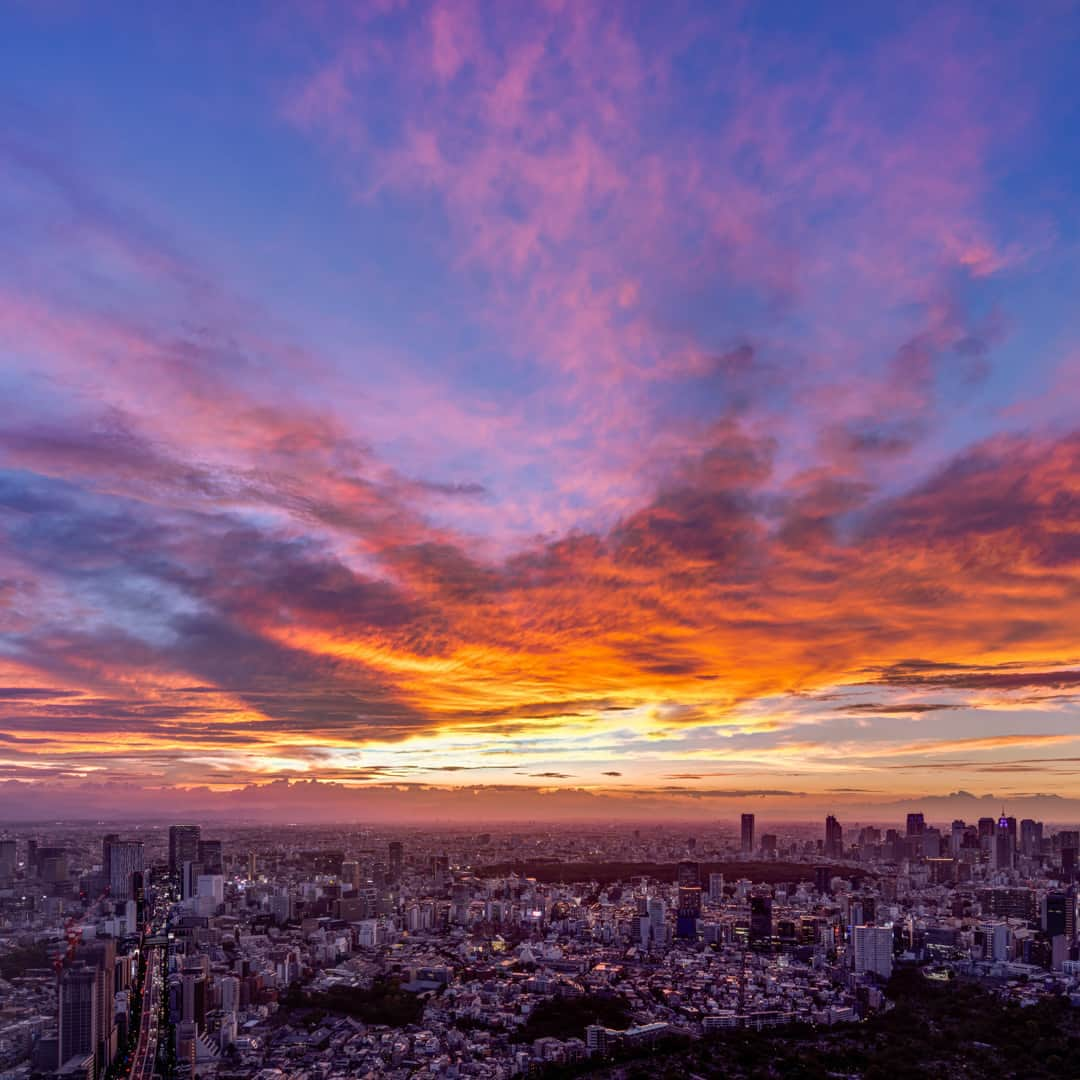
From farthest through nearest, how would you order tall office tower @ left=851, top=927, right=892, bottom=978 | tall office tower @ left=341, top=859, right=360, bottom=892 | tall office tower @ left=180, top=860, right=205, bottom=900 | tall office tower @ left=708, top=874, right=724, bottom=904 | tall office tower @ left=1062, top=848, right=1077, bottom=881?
1. tall office tower @ left=1062, top=848, right=1077, bottom=881
2. tall office tower @ left=708, top=874, right=724, bottom=904
3. tall office tower @ left=341, top=859, right=360, bottom=892
4. tall office tower @ left=180, top=860, right=205, bottom=900
5. tall office tower @ left=851, top=927, right=892, bottom=978

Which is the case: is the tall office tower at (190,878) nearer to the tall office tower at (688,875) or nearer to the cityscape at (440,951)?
the cityscape at (440,951)

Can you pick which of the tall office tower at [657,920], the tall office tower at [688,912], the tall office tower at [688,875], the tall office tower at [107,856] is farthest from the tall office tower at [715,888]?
the tall office tower at [107,856]

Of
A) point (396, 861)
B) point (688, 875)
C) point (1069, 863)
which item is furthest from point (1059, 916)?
point (396, 861)

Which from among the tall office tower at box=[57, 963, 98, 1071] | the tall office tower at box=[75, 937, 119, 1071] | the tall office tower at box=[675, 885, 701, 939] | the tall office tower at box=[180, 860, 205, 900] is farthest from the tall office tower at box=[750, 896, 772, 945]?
the tall office tower at box=[57, 963, 98, 1071]

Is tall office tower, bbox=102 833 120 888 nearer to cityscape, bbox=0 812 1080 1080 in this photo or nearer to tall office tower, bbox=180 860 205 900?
cityscape, bbox=0 812 1080 1080

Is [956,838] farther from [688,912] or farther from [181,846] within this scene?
[181,846]

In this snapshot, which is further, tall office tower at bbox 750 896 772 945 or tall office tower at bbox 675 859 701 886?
tall office tower at bbox 675 859 701 886

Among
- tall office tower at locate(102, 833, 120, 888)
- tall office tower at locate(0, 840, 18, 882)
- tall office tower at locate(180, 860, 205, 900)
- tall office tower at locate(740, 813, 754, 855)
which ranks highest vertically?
tall office tower at locate(0, 840, 18, 882)
